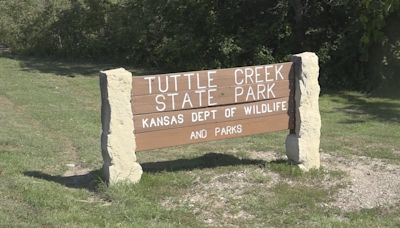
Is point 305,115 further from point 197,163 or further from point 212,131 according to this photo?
point 197,163

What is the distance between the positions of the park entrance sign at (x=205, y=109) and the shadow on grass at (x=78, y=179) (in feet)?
1.19

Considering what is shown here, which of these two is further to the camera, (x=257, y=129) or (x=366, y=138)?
(x=366, y=138)

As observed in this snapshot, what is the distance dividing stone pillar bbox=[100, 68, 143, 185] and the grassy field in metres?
0.18

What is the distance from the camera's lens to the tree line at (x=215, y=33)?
15.5 m

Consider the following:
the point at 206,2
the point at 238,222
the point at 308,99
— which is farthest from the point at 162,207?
the point at 206,2

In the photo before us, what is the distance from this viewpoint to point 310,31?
666 inches

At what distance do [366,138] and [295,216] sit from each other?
4597mm

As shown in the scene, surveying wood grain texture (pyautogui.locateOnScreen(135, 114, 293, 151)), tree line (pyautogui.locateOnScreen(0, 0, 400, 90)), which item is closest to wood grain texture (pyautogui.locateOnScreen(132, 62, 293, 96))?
wood grain texture (pyautogui.locateOnScreen(135, 114, 293, 151))

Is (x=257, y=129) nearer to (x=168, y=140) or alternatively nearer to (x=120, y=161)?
(x=168, y=140)

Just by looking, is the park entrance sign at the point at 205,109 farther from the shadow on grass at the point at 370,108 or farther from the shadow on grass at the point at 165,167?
the shadow on grass at the point at 370,108

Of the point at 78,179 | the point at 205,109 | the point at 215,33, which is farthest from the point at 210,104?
the point at 215,33

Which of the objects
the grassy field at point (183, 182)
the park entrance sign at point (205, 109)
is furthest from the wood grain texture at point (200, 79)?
the grassy field at point (183, 182)

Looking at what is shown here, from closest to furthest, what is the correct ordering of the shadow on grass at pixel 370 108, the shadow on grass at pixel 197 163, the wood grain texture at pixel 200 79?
the wood grain texture at pixel 200 79
the shadow on grass at pixel 197 163
the shadow on grass at pixel 370 108

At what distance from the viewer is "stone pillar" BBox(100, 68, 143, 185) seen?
645 centimetres
